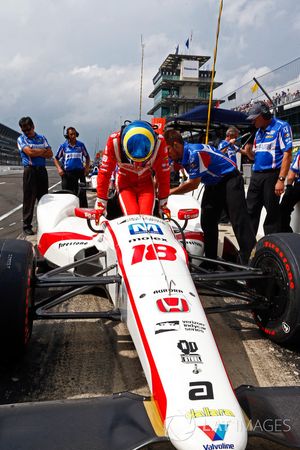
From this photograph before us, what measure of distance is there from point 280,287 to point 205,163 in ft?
5.98

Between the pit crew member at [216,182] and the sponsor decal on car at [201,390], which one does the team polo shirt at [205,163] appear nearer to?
the pit crew member at [216,182]

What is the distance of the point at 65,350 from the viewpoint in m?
2.86

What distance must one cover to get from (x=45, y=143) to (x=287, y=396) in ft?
21.2

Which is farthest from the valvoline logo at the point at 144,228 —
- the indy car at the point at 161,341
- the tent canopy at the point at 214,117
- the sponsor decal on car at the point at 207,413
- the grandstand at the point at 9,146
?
the grandstand at the point at 9,146

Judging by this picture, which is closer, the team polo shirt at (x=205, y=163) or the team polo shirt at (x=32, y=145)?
the team polo shirt at (x=205, y=163)

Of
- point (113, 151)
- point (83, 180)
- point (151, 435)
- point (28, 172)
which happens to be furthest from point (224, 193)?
point (83, 180)

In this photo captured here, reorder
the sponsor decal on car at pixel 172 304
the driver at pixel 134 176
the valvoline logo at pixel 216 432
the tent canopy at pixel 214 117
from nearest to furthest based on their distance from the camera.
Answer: the valvoline logo at pixel 216 432 → the sponsor decal on car at pixel 172 304 → the driver at pixel 134 176 → the tent canopy at pixel 214 117

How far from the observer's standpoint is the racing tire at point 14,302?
2393 mm

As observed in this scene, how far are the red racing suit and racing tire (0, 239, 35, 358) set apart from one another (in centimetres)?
133

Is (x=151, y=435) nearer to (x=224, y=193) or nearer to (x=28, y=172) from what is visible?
(x=224, y=193)

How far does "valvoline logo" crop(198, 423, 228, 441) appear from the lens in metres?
1.45

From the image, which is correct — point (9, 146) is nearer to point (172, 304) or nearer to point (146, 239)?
point (146, 239)

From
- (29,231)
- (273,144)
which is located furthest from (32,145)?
(273,144)

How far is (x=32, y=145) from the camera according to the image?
7074 millimetres
